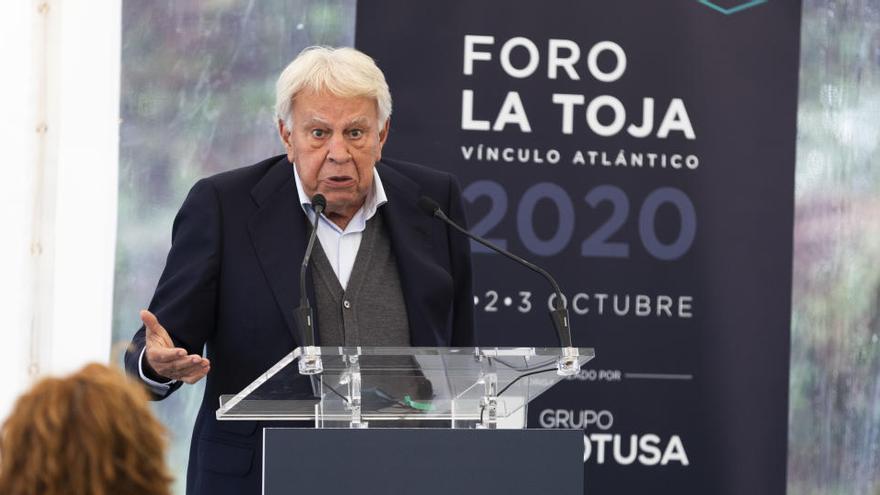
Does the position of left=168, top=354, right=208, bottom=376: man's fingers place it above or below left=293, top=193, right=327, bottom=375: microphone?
below

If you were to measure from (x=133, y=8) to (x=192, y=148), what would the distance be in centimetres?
51

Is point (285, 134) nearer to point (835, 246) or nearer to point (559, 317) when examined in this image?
point (559, 317)

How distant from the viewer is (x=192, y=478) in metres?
2.89

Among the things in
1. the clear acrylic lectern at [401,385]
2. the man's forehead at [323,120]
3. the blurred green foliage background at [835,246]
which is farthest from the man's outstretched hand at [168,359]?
the blurred green foliage background at [835,246]

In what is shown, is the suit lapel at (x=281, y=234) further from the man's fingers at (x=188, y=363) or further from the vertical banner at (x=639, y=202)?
the vertical banner at (x=639, y=202)

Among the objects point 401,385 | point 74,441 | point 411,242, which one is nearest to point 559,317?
point 401,385

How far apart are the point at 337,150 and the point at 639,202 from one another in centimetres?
186

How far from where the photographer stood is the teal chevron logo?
4.59 m

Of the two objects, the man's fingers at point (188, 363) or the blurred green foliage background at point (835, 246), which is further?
the blurred green foliage background at point (835, 246)

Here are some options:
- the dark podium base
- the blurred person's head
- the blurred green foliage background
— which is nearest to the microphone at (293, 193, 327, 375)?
the dark podium base

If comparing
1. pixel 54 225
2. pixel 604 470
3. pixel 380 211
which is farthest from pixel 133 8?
pixel 604 470

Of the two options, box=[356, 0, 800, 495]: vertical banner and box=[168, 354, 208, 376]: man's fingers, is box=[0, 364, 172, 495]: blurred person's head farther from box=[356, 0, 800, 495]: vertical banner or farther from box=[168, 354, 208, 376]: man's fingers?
box=[356, 0, 800, 495]: vertical banner

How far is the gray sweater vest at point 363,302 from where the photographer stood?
9.44ft

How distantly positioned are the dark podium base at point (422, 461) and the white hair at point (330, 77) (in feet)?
3.38
